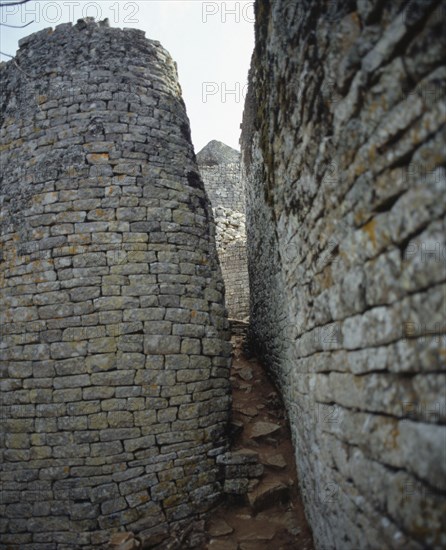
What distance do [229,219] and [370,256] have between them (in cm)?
1296

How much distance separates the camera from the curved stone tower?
3574 millimetres

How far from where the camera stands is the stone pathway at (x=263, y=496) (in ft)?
11.2

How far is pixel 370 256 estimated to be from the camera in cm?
156

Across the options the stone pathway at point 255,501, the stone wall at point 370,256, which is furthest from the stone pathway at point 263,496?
the stone wall at point 370,256

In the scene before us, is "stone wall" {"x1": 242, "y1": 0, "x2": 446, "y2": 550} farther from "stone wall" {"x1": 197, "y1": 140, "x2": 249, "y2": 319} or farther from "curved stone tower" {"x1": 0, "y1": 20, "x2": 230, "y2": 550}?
"stone wall" {"x1": 197, "y1": 140, "x2": 249, "y2": 319}

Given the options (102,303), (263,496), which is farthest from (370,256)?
(263,496)

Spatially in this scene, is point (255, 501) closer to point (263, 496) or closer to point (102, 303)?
point (263, 496)

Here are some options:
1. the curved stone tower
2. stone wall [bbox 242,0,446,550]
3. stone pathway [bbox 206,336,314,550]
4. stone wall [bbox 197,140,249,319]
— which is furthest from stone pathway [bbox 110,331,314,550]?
stone wall [bbox 197,140,249,319]

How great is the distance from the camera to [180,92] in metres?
5.23

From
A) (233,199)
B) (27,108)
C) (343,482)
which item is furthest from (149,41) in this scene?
(233,199)

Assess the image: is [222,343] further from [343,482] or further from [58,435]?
[343,482]

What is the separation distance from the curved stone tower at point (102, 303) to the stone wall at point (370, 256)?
164 centimetres

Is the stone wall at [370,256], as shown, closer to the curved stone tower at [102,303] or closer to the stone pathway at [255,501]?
the stone pathway at [255,501]

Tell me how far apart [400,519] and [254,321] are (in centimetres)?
623
